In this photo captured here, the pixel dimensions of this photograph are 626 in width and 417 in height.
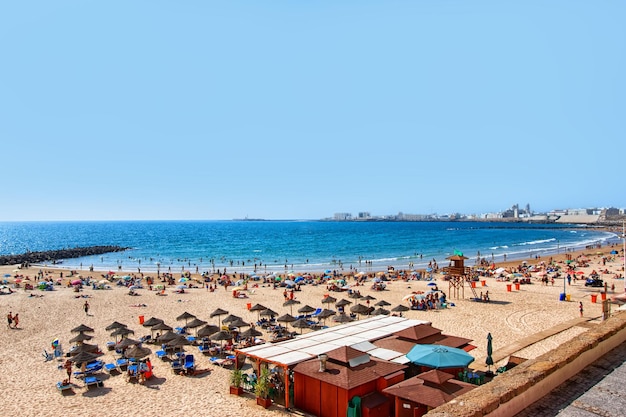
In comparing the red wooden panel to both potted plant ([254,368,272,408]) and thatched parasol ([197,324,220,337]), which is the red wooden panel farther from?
thatched parasol ([197,324,220,337])

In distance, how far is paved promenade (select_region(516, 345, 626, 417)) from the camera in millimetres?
4531

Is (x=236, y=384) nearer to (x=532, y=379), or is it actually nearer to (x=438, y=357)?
(x=438, y=357)

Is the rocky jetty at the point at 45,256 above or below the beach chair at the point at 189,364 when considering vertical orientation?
below

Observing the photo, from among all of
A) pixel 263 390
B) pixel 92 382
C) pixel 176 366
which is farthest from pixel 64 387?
pixel 263 390

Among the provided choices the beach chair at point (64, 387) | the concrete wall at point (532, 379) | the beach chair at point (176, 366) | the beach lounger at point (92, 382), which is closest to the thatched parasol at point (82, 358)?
the beach lounger at point (92, 382)

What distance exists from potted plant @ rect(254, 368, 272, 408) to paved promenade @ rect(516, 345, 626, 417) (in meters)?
9.73

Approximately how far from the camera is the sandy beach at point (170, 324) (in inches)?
539

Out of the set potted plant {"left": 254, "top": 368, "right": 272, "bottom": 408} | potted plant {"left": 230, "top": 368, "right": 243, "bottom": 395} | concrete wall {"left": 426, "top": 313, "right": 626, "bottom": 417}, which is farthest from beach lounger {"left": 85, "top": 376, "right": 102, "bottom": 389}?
concrete wall {"left": 426, "top": 313, "right": 626, "bottom": 417}

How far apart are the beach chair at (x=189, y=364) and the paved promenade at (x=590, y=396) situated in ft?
46.5

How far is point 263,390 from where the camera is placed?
13.2 m

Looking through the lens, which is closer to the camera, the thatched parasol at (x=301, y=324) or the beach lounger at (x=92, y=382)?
the beach lounger at (x=92, y=382)

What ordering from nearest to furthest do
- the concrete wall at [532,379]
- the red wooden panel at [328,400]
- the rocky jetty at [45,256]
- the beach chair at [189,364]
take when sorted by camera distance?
the concrete wall at [532,379] < the red wooden panel at [328,400] < the beach chair at [189,364] < the rocky jetty at [45,256]

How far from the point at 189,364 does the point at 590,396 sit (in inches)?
578

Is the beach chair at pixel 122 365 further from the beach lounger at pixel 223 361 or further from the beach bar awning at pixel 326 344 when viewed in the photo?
the beach bar awning at pixel 326 344
